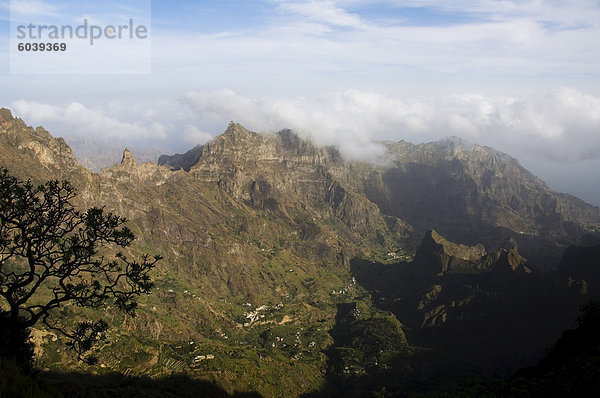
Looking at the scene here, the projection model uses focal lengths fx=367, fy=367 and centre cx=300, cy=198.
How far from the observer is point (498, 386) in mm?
31469

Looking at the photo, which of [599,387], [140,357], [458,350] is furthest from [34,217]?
[458,350]

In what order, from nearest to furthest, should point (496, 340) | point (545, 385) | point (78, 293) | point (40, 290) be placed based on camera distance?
point (78, 293), point (545, 385), point (40, 290), point (496, 340)

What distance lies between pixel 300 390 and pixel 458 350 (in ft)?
303

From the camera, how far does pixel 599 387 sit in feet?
85.0

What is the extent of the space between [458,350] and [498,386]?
188 metres

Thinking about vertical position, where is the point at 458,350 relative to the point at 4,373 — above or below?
below

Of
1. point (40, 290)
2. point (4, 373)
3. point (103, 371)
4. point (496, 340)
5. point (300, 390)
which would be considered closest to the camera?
point (4, 373)

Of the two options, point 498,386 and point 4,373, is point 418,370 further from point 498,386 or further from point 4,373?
point 4,373

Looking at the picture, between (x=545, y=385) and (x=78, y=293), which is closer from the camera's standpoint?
(x=78, y=293)

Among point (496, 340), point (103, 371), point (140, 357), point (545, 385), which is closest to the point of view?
point (545, 385)

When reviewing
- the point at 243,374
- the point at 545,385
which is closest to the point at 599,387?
the point at 545,385

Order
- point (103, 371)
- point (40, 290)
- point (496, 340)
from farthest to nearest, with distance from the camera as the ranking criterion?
point (496, 340), point (40, 290), point (103, 371)

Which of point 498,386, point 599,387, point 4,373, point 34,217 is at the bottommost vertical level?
point 498,386

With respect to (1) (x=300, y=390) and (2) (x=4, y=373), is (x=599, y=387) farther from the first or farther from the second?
(1) (x=300, y=390)
